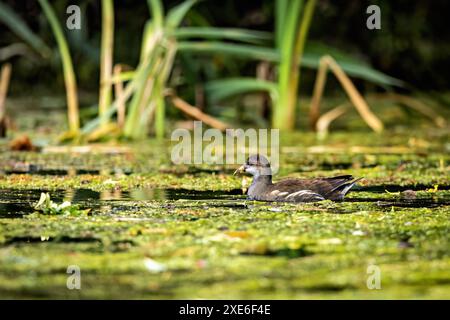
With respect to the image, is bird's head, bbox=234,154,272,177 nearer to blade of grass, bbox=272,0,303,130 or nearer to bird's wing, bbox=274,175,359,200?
bird's wing, bbox=274,175,359,200

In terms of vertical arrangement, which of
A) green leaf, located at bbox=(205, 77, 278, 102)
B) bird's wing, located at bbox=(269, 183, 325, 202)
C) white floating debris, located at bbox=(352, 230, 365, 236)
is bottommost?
white floating debris, located at bbox=(352, 230, 365, 236)

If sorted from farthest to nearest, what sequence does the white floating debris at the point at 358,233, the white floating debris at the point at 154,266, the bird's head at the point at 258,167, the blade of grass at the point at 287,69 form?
the blade of grass at the point at 287,69
the bird's head at the point at 258,167
the white floating debris at the point at 358,233
the white floating debris at the point at 154,266

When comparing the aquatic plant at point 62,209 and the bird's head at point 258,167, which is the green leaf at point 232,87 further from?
the aquatic plant at point 62,209

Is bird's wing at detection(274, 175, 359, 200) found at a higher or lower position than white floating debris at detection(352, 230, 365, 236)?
higher

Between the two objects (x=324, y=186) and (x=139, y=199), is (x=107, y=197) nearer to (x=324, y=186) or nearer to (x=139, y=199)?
(x=139, y=199)

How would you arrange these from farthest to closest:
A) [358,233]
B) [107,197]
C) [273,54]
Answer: [273,54] < [107,197] < [358,233]

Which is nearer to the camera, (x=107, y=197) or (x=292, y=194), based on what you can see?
(x=292, y=194)

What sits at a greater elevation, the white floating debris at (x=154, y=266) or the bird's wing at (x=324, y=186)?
the bird's wing at (x=324, y=186)

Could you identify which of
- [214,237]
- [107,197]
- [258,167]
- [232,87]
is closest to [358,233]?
[214,237]

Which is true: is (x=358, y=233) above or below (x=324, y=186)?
below

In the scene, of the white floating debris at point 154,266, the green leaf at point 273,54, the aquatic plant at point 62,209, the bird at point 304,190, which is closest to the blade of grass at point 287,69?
the green leaf at point 273,54

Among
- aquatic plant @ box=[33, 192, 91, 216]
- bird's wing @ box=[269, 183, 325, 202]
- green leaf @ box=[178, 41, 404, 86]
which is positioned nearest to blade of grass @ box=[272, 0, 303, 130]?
green leaf @ box=[178, 41, 404, 86]
